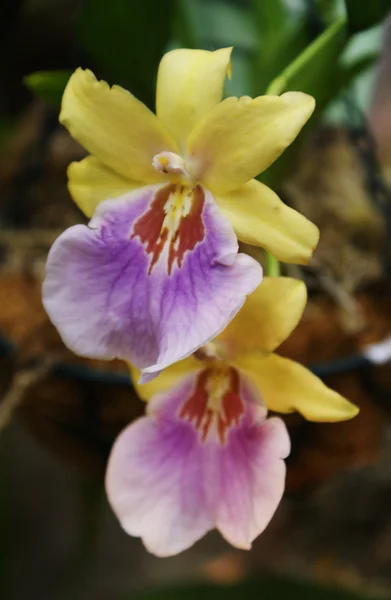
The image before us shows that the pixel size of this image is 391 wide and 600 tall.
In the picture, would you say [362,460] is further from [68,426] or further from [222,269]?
[222,269]

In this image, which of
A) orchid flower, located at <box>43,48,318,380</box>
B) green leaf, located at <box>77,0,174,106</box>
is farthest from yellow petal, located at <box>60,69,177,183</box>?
green leaf, located at <box>77,0,174,106</box>

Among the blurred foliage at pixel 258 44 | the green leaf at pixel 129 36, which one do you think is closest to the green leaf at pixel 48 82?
the blurred foliage at pixel 258 44

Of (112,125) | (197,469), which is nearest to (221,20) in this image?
(112,125)

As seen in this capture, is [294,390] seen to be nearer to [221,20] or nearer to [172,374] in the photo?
[172,374]

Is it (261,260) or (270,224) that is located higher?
(270,224)

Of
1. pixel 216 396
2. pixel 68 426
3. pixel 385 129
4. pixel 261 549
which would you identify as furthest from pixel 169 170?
pixel 261 549

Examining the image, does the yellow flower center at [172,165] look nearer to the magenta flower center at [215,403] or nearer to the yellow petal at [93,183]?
the yellow petal at [93,183]
